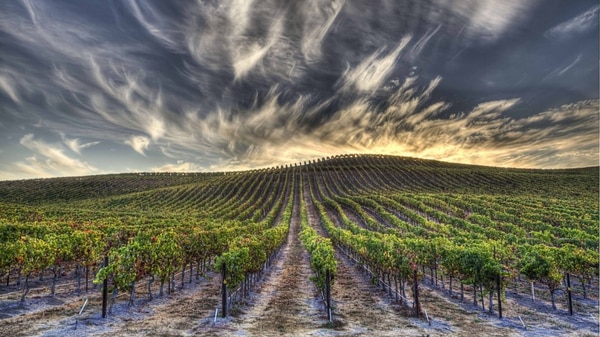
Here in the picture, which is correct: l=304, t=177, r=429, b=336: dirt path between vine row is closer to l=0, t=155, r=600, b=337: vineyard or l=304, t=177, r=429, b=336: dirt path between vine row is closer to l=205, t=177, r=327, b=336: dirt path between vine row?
l=0, t=155, r=600, b=337: vineyard

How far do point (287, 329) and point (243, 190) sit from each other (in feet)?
279

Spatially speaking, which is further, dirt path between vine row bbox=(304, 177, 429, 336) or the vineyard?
the vineyard

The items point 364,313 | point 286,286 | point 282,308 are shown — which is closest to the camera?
point 364,313

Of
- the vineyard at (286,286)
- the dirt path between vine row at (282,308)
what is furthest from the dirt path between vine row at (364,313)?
the dirt path between vine row at (282,308)

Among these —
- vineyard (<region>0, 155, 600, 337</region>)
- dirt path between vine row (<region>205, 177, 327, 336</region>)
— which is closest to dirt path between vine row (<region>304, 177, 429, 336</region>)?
vineyard (<region>0, 155, 600, 337</region>)

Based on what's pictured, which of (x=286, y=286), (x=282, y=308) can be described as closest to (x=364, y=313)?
(x=282, y=308)

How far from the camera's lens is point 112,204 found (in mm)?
87750

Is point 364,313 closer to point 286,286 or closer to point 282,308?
point 282,308

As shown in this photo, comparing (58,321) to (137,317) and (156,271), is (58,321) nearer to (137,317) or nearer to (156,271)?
(137,317)

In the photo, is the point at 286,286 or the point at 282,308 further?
the point at 286,286

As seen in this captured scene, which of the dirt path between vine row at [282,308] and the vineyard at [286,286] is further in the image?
the vineyard at [286,286]

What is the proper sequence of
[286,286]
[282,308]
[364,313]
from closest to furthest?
[364,313] → [282,308] → [286,286]

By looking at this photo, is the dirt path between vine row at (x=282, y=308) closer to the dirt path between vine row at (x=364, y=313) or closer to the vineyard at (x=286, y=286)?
the vineyard at (x=286, y=286)

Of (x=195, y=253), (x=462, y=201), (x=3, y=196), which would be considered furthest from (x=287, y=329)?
(x=3, y=196)
